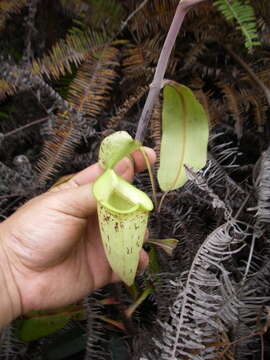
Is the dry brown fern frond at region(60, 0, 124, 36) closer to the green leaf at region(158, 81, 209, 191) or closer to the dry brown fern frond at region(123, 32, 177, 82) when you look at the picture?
the dry brown fern frond at region(123, 32, 177, 82)

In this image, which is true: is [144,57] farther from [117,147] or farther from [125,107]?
[117,147]

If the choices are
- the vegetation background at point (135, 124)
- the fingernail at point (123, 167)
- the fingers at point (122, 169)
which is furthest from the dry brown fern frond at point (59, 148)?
the fingernail at point (123, 167)

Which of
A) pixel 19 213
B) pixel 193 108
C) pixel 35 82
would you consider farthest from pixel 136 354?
pixel 35 82

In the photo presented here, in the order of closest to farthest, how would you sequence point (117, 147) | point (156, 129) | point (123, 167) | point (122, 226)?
point (122, 226), point (117, 147), point (123, 167), point (156, 129)

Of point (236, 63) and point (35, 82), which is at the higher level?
point (35, 82)

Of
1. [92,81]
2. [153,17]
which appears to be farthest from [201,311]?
[153,17]

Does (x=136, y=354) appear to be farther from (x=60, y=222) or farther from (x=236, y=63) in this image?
(x=236, y=63)
